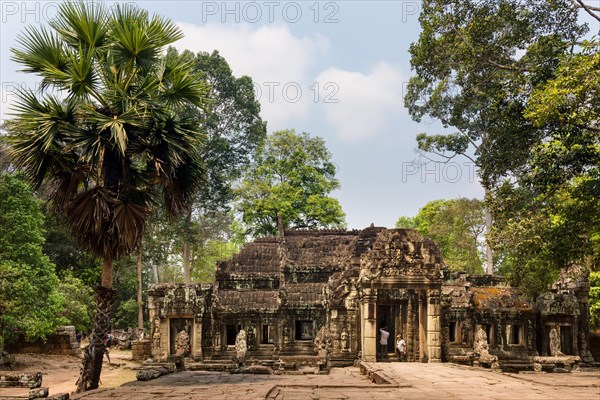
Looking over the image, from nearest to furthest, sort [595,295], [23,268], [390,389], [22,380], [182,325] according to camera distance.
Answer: [390,389] < [22,380] < [23,268] < [182,325] < [595,295]

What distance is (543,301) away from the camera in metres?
25.0

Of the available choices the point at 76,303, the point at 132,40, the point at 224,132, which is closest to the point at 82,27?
the point at 132,40

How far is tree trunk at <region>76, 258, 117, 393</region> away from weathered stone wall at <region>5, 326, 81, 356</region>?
1799cm

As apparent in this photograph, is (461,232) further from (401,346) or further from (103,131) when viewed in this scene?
(103,131)

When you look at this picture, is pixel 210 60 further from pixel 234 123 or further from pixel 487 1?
Result: pixel 487 1

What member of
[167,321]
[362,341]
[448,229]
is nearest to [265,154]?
[448,229]

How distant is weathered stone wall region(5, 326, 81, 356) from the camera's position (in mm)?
28484

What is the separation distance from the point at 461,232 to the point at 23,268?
2947cm

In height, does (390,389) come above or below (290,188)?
below

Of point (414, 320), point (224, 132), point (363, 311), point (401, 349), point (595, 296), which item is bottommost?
point (401, 349)

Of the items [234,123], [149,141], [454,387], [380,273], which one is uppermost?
[234,123]

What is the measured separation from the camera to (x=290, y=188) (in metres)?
39.6

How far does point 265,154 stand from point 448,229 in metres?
14.9

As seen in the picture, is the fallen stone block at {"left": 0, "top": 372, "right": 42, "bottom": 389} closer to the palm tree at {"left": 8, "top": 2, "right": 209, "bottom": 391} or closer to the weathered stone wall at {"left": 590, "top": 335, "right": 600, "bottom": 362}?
the palm tree at {"left": 8, "top": 2, "right": 209, "bottom": 391}
